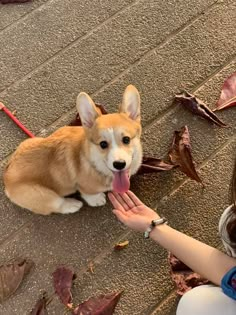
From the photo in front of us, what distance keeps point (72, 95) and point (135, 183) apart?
1.75 feet

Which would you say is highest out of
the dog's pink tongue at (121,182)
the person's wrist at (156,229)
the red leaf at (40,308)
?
the dog's pink tongue at (121,182)

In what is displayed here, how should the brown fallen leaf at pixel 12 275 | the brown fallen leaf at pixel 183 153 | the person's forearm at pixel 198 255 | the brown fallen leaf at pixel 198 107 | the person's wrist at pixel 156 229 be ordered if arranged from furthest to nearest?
the brown fallen leaf at pixel 198 107, the brown fallen leaf at pixel 183 153, the brown fallen leaf at pixel 12 275, the person's wrist at pixel 156 229, the person's forearm at pixel 198 255

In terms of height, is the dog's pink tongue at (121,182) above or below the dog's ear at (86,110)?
below

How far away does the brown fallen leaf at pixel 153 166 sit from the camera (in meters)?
2.18

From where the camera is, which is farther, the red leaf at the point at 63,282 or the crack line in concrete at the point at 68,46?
the crack line in concrete at the point at 68,46

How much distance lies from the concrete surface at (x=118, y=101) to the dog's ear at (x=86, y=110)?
45 centimetres

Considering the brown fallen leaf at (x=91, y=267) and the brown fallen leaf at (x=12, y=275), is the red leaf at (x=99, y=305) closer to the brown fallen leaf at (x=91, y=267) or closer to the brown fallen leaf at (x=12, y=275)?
the brown fallen leaf at (x=91, y=267)

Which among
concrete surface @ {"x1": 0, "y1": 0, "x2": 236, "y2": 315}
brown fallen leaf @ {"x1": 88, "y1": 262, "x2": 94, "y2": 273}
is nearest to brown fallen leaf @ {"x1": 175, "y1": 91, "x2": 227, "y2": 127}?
concrete surface @ {"x1": 0, "y1": 0, "x2": 236, "y2": 315}

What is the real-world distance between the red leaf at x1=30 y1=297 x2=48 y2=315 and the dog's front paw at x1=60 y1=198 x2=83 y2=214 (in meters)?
0.36

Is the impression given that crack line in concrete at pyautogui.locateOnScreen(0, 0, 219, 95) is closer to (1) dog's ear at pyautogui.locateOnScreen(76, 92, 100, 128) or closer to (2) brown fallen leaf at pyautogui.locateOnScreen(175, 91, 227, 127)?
(2) brown fallen leaf at pyautogui.locateOnScreen(175, 91, 227, 127)

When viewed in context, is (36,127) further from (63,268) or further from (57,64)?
(63,268)

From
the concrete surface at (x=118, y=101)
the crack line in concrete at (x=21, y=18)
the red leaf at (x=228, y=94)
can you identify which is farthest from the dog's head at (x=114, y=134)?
the crack line in concrete at (x=21, y=18)

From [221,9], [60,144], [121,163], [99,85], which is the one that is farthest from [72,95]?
[221,9]

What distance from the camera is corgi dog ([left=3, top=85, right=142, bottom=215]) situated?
6.03 ft
